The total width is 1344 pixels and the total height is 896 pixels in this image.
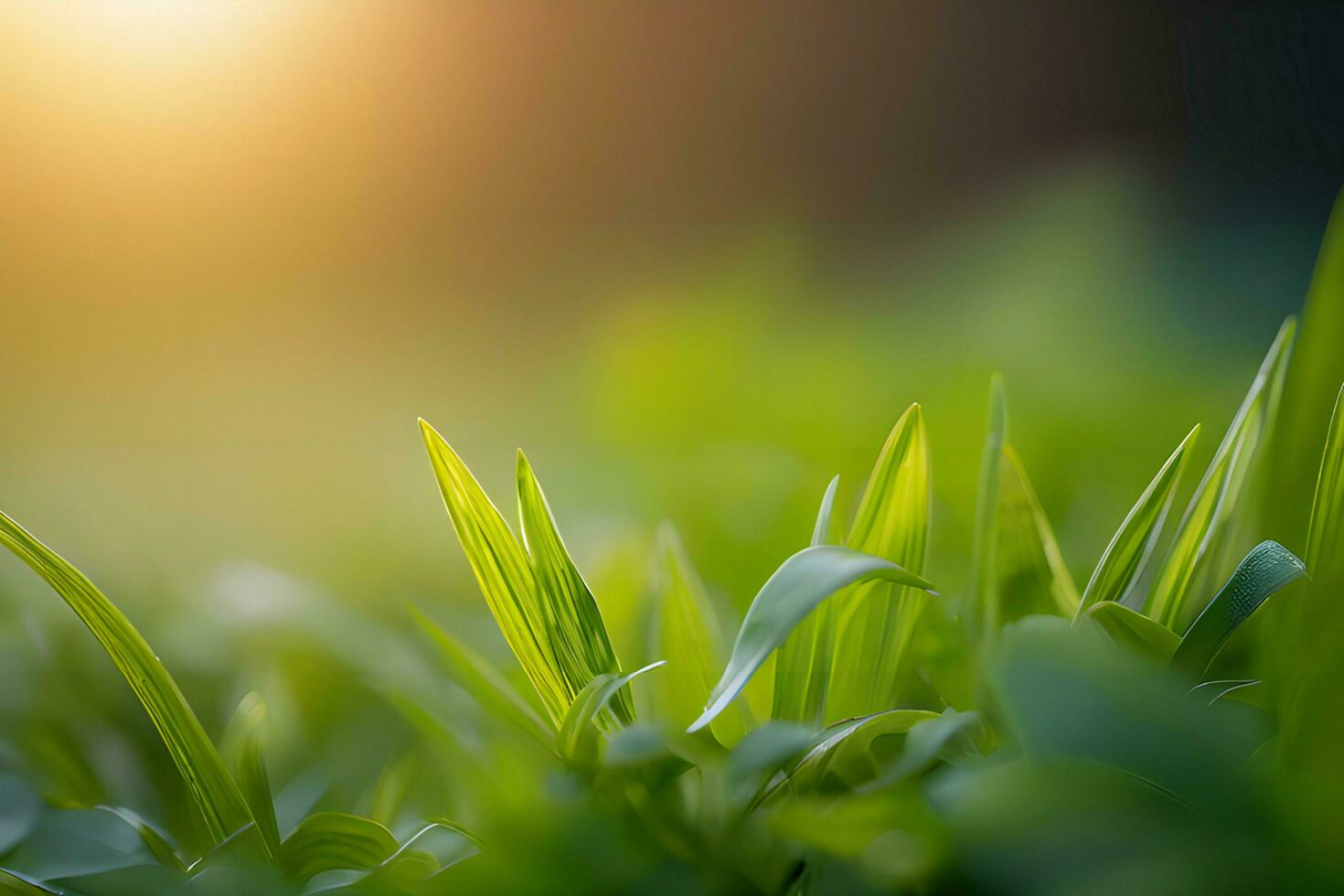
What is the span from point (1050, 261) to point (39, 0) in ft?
1.57

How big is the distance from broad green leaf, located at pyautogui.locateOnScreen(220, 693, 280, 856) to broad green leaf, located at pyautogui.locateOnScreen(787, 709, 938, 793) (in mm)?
71

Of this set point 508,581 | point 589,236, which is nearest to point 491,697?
point 508,581

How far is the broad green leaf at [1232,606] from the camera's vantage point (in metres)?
0.09

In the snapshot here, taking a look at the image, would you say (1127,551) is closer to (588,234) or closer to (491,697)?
(491,697)

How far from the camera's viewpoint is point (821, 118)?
478 mm

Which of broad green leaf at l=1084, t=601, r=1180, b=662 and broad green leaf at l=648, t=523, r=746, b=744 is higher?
broad green leaf at l=1084, t=601, r=1180, b=662

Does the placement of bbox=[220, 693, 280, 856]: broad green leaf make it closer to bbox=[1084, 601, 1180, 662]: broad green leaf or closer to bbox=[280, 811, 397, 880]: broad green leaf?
bbox=[280, 811, 397, 880]: broad green leaf

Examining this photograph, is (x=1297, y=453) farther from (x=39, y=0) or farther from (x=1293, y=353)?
(x=39, y=0)

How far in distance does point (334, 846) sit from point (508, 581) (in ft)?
0.13

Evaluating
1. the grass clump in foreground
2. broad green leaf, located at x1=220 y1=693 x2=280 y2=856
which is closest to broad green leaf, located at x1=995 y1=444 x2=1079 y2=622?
the grass clump in foreground

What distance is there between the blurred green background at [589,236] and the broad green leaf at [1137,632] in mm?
201

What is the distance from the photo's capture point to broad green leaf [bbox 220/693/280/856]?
12 cm

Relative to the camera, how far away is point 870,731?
0.09 m

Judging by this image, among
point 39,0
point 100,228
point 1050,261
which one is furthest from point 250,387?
point 1050,261
